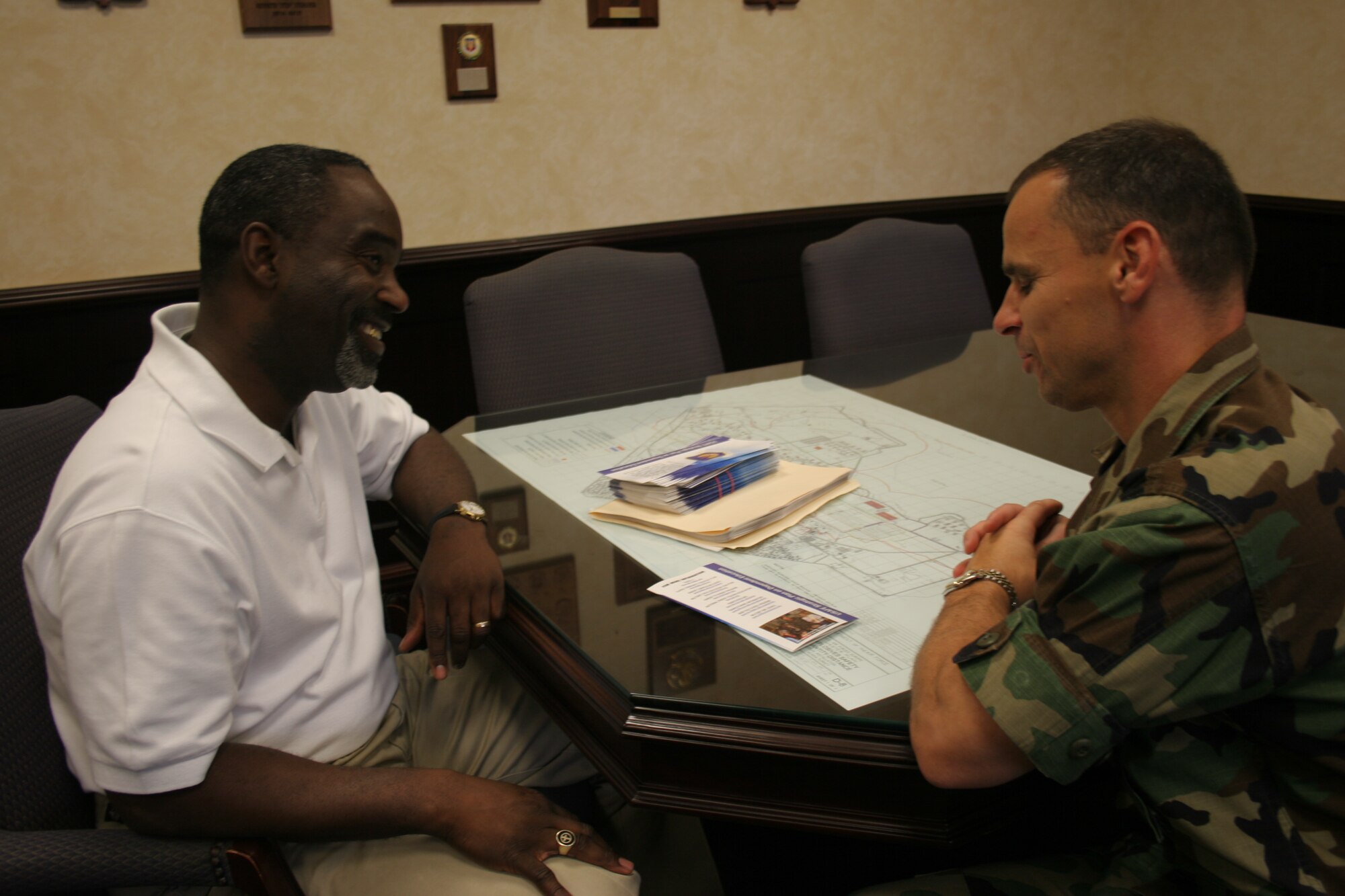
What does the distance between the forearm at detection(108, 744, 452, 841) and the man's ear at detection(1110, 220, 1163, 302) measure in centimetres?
94

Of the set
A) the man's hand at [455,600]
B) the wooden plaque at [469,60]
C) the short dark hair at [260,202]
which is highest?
the wooden plaque at [469,60]

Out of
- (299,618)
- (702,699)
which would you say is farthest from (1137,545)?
(299,618)

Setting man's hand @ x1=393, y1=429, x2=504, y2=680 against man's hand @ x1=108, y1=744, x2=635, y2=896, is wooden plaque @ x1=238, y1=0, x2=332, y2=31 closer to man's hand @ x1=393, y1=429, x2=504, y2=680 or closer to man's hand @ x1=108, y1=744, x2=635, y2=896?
man's hand @ x1=393, y1=429, x2=504, y2=680

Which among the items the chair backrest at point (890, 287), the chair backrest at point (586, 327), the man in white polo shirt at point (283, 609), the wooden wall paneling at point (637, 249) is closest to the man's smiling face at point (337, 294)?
the man in white polo shirt at point (283, 609)

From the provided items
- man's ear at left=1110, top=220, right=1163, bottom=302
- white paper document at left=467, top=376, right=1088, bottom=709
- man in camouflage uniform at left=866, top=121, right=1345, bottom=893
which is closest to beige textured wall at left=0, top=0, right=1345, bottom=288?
white paper document at left=467, top=376, right=1088, bottom=709

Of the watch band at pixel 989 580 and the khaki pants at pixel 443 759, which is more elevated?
the watch band at pixel 989 580

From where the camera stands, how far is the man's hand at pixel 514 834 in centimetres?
121

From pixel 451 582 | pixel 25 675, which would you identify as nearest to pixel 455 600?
pixel 451 582

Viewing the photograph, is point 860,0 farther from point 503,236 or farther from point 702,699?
point 702,699

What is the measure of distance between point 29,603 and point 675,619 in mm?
790

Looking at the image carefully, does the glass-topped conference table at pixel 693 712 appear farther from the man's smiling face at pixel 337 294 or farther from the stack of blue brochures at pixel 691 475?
the man's smiling face at pixel 337 294

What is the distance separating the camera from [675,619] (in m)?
1.29

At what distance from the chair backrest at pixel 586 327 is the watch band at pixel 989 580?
4.20 feet

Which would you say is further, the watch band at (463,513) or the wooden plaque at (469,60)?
the wooden plaque at (469,60)
